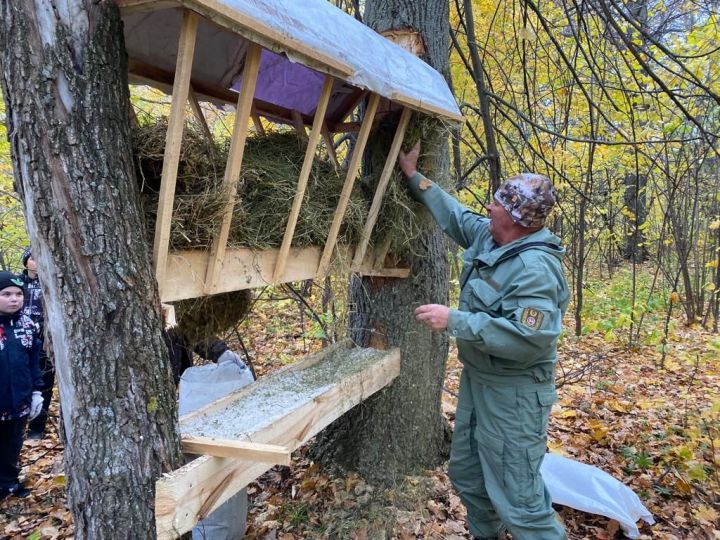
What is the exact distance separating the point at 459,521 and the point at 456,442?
705 millimetres

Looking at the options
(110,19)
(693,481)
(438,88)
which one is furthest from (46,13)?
(693,481)

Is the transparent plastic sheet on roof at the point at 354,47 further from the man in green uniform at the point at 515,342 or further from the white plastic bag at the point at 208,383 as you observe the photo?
the white plastic bag at the point at 208,383

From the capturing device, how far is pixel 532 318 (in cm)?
220

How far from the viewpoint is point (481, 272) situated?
2.51m

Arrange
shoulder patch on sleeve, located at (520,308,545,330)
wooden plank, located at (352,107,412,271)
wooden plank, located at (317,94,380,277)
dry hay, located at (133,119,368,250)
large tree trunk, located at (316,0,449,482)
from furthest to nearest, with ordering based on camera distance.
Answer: large tree trunk, located at (316,0,449,482) → wooden plank, located at (352,107,412,271) → wooden plank, located at (317,94,380,277) → shoulder patch on sleeve, located at (520,308,545,330) → dry hay, located at (133,119,368,250)

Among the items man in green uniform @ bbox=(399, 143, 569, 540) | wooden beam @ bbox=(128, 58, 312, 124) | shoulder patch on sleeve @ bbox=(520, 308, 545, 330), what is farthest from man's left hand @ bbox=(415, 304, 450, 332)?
wooden beam @ bbox=(128, 58, 312, 124)

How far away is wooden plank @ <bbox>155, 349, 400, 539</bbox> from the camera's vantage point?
1.61 metres

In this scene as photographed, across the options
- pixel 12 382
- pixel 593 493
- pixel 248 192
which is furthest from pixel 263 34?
pixel 12 382

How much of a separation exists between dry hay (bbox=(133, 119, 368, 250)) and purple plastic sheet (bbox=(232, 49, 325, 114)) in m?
0.42

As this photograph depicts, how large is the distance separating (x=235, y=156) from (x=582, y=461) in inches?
133

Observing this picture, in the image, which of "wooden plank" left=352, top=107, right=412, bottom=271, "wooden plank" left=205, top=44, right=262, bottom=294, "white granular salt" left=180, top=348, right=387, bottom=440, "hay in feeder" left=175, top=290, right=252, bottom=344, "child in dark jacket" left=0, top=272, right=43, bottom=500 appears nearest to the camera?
"wooden plank" left=205, top=44, right=262, bottom=294

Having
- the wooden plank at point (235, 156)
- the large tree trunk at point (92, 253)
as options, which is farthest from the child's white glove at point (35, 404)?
the wooden plank at point (235, 156)

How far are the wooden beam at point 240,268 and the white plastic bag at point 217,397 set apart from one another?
0.87 metres

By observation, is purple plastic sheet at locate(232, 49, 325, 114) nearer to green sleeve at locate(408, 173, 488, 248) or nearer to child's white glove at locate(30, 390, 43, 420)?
green sleeve at locate(408, 173, 488, 248)
